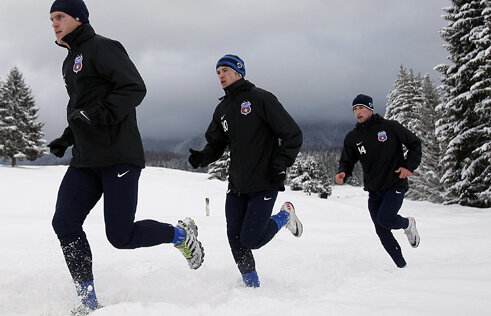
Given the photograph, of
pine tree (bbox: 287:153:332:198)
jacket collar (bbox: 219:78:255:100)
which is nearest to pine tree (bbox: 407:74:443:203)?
pine tree (bbox: 287:153:332:198)

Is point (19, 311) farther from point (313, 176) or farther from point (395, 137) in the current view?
point (313, 176)

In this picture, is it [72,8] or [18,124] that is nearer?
[72,8]

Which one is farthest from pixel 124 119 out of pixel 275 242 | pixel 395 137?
pixel 275 242

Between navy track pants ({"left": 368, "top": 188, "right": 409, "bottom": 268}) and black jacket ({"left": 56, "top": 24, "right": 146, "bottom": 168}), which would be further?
navy track pants ({"left": 368, "top": 188, "right": 409, "bottom": 268})

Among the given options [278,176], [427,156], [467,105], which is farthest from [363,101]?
[427,156]

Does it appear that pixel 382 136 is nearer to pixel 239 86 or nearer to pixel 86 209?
pixel 239 86

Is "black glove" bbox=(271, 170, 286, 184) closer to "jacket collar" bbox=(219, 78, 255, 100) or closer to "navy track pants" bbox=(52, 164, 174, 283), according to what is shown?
"jacket collar" bbox=(219, 78, 255, 100)

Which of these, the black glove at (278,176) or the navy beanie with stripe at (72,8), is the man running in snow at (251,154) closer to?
the black glove at (278,176)

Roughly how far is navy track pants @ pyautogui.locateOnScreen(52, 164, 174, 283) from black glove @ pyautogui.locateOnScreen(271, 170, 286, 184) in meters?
1.46

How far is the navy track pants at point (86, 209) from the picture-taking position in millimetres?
3229

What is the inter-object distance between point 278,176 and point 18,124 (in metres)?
44.2

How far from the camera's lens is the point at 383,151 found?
5809mm

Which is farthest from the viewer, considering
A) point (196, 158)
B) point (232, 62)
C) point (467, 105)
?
point (467, 105)

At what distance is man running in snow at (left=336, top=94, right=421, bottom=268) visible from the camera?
219 inches
